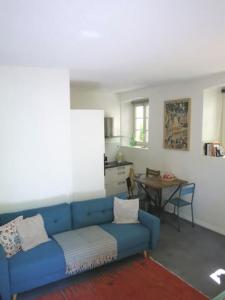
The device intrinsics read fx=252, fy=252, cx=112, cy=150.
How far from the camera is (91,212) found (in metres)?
3.62

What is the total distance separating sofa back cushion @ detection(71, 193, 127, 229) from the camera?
3529mm

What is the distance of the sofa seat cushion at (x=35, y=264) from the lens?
2.57 metres

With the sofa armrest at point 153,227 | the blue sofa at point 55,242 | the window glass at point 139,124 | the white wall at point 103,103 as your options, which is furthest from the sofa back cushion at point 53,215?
the window glass at point 139,124

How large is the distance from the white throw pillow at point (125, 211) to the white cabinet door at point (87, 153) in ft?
1.98

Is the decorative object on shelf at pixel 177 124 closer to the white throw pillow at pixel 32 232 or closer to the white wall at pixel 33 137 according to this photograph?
the white wall at pixel 33 137

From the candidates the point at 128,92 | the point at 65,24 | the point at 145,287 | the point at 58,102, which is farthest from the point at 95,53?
the point at 128,92

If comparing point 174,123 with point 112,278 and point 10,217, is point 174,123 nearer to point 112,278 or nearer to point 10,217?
point 112,278

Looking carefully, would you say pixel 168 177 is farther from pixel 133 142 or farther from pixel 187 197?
pixel 133 142

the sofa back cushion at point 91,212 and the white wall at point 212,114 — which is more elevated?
the white wall at point 212,114

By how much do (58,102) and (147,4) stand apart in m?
2.24

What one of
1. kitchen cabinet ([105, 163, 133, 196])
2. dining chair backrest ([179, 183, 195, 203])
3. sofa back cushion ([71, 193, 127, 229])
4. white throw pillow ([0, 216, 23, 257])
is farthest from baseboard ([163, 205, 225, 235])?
white throw pillow ([0, 216, 23, 257])

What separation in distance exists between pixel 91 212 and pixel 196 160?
6.96 ft

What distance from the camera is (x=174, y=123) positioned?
190 inches

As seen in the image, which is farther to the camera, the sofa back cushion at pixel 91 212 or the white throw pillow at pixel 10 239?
the sofa back cushion at pixel 91 212
